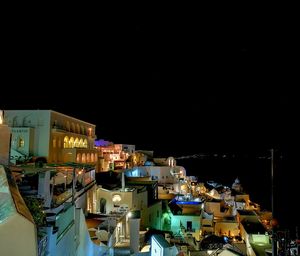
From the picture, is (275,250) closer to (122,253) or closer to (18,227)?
(122,253)

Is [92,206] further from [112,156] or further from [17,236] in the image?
[112,156]

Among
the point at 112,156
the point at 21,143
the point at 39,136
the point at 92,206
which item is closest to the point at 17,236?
the point at 92,206

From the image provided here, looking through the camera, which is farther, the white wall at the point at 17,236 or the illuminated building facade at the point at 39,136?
the illuminated building facade at the point at 39,136

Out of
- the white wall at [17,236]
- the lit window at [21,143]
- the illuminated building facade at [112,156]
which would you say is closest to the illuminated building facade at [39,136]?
the lit window at [21,143]

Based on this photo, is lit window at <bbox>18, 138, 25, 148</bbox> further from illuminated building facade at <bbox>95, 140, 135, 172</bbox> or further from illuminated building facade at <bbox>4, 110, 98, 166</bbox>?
illuminated building facade at <bbox>95, 140, 135, 172</bbox>

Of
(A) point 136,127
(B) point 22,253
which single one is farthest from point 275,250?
(A) point 136,127

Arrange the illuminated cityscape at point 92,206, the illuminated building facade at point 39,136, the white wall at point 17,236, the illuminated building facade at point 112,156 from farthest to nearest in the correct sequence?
the illuminated building facade at point 112,156 < the illuminated building facade at point 39,136 < the illuminated cityscape at point 92,206 < the white wall at point 17,236

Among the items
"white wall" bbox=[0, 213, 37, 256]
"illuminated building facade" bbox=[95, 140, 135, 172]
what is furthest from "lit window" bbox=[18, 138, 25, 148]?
"white wall" bbox=[0, 213, 37, 256]

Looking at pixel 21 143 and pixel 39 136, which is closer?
pixel 21 143

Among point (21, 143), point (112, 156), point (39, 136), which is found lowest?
point (112, 156)

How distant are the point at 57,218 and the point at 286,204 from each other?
4670 cm

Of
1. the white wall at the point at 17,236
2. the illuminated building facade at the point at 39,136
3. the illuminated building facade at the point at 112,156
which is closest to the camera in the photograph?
the white wall at the point at 17,236

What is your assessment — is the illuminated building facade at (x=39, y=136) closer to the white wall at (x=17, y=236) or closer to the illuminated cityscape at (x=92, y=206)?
the illuminated cityscape at (x=92, y=206)

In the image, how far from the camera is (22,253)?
154 inches
